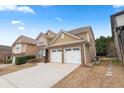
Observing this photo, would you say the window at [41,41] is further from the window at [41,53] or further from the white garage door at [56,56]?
the white garage door at [56,56]

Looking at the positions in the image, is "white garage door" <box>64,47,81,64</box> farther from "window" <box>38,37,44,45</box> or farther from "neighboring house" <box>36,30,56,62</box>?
"window" <box>38,37,44,45</box>

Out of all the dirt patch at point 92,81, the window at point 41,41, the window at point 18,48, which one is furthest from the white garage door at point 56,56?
the window at point 18,48

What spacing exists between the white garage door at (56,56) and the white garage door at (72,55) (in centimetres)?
88

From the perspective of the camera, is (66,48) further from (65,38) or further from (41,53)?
(41,53)

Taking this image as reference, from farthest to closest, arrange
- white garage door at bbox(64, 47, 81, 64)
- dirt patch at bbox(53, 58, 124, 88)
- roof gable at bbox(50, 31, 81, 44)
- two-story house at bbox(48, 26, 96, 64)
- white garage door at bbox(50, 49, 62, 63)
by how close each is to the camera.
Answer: white garage door at bbox(50, 49, 62, 63), roof gable at bbox(50, 31, 81, 44), white garage door at bbox(64, 47, 81, 64), two-story house at bbox(48, 26, 96, 64), dirt patch at bbox(53, 58, 124, 88)

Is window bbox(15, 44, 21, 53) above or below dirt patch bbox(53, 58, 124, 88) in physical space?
above

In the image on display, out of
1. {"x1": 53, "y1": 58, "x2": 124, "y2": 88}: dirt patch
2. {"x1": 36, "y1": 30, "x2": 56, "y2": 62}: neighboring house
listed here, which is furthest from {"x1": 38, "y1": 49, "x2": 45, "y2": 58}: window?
{"x1": 53, "y1": 58, "x2": 124, "y2": 88}: dirt patch

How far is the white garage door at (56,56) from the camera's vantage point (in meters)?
12.8

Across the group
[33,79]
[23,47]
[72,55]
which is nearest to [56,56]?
[72,55]

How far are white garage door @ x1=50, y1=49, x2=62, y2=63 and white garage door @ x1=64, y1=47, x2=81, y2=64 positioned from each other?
0.88 metres

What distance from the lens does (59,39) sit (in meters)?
13.7

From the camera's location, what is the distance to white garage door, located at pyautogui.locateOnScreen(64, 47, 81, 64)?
438 inches
